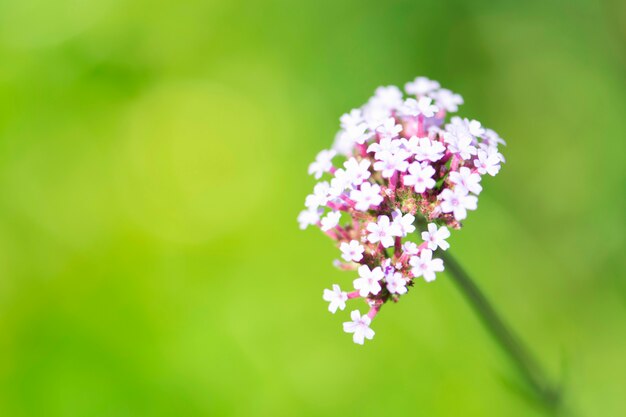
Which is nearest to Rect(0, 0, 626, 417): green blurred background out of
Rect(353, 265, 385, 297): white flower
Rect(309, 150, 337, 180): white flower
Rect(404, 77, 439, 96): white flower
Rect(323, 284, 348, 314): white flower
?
Rect(404, 77, 439, 96): white flower

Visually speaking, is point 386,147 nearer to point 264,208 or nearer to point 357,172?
point 357,172

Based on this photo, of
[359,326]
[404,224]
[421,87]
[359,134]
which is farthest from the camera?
[421,87]

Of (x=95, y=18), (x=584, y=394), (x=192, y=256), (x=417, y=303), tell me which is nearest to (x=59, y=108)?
(x=95, y=18)

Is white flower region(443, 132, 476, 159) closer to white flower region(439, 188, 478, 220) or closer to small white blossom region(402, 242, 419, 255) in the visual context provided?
white flower region(439, 188, 478, 220)

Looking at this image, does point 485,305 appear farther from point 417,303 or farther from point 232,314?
point 232,314

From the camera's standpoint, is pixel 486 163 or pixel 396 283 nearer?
pixel 396 283

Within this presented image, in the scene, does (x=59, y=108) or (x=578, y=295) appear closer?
(x=578, y=295)

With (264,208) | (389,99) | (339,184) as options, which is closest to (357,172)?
(339,184)
